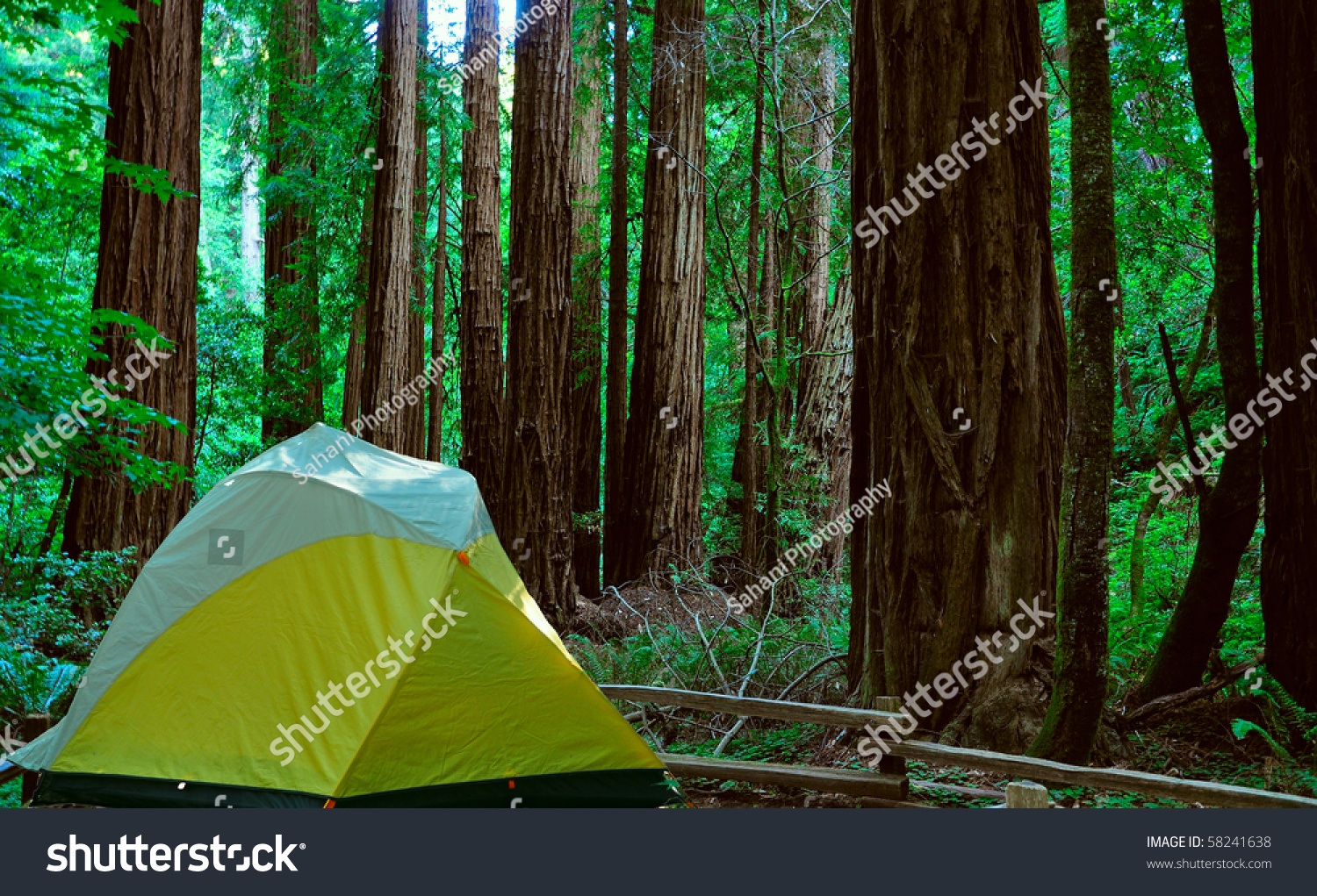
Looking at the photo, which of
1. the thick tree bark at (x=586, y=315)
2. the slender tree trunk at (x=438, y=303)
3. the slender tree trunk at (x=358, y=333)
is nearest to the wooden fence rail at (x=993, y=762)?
the thick tree bark at (x=586, y=315)

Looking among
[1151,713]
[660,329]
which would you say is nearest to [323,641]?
[1151,713]

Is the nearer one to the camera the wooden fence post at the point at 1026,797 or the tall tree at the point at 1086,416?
the wooden fence post at the point at 1026,797

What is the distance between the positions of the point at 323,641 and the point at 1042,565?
386 centimetres

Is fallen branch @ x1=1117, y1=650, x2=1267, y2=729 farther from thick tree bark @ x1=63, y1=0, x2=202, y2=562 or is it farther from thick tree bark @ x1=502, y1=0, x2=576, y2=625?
thick tree bark @ x1=63, y1=0, x2=202, y2=562

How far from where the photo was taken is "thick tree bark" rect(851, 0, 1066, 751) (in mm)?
5574

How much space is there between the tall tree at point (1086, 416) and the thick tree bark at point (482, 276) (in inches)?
271

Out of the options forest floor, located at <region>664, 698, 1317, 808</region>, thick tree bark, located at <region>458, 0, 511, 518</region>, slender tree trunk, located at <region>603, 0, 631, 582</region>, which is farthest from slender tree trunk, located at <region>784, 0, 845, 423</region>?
forest floor, located at <region>664, 698, 1317, 808</region>

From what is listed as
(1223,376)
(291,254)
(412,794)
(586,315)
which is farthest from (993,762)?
(291,254)

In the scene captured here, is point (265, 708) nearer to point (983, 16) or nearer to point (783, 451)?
point (983, 16)

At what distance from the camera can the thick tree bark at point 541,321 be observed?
35.4 ft

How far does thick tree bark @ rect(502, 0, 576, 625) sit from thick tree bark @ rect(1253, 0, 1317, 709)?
6805 mm

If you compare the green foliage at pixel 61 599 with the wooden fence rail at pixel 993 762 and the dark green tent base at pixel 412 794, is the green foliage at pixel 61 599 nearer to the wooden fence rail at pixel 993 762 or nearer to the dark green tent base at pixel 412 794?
the dark green tent base at pixel 412 794

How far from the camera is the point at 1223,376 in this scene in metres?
6.00

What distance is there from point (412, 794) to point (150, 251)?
5.96 m
